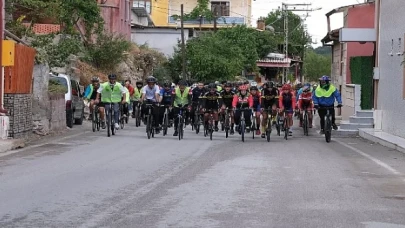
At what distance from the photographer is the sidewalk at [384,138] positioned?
2283 cm

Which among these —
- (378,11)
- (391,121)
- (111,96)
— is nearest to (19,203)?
(111,96)

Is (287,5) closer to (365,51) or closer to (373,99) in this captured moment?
(365,51)

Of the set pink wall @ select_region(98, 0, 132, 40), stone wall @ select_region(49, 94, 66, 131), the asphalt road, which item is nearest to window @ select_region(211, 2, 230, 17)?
pink wall @ select_region(98, 0, 132, 40)

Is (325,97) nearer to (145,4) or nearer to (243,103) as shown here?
(243,103)

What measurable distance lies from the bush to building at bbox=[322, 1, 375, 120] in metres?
12.0

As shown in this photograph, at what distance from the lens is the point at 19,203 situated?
36.2 feet

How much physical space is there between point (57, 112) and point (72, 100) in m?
3.54

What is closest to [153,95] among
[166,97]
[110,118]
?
[166,97]

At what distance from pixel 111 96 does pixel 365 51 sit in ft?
63.0

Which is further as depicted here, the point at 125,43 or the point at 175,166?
the point at 125,43

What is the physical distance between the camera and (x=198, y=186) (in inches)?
516

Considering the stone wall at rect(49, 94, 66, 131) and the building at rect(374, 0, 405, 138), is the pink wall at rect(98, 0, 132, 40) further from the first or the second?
the stone wall at rect(49, 94, 66, 131)

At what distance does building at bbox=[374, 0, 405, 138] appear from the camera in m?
26.5

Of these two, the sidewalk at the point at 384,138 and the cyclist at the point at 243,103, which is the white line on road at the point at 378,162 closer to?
the sidewalk at the point at 384,138
